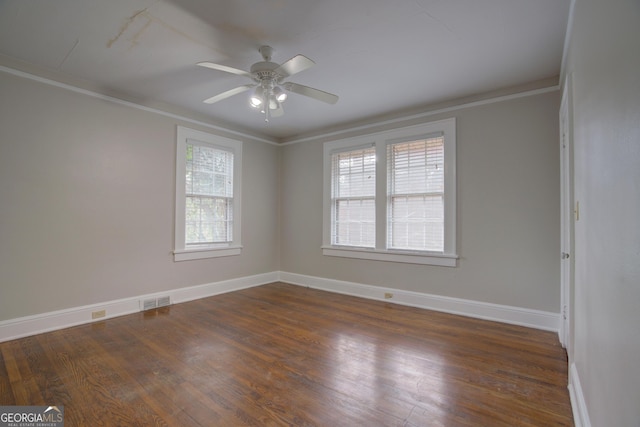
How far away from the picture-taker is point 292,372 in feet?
7.64

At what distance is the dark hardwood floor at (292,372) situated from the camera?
1838 millimetres

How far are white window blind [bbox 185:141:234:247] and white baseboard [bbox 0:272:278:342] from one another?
0.70 meters

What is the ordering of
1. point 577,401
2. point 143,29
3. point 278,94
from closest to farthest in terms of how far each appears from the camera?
point 577,401, point 143,29, point 278,94

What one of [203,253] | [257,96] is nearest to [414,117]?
[257,96]

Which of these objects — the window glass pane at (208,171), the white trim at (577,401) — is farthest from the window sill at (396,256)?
the window glass pane at (208,171)

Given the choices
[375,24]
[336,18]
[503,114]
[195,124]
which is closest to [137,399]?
[336,18]

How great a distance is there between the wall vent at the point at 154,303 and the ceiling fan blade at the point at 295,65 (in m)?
3.27

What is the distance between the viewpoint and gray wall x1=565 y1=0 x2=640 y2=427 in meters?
0.88

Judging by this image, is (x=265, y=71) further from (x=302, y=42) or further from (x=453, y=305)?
(x=453, y=305)

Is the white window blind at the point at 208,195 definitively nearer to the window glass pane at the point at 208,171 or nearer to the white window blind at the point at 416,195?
the window glass pane at the point at 208,171

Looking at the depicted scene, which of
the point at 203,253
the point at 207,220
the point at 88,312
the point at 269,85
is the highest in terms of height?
the point at 269,85

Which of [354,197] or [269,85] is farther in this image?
[354,197]

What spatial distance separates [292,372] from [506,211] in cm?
293

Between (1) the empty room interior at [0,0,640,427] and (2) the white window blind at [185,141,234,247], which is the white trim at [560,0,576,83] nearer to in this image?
(1) the empty room interior at [0,0,640,427]
